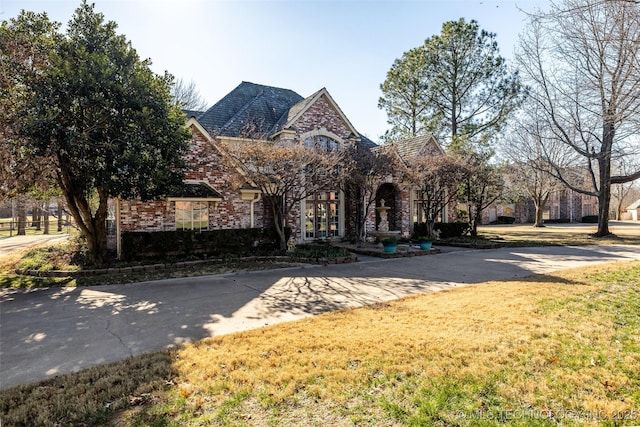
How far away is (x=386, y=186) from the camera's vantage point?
70.2 feet

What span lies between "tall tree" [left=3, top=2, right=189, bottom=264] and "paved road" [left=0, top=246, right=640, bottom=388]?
3.68m

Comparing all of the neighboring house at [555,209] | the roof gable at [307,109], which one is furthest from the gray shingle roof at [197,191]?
the neighboring house at [555,209]

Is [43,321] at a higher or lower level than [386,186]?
lower

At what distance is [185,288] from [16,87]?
26.3ft

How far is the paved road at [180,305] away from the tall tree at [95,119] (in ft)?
12.1

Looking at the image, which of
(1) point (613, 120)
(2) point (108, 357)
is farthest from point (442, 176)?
(2) point (108, 357)

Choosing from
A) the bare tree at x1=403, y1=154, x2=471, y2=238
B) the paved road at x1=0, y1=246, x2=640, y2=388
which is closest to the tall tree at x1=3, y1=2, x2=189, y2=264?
the paved road at x1=0, y1=246, x2=640, y2=388

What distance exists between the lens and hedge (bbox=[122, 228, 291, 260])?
12477mm

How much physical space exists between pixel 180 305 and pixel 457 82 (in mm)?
29357

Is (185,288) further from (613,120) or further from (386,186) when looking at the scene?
(386,186)

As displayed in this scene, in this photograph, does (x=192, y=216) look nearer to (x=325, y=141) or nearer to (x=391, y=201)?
(x=325, y=141)

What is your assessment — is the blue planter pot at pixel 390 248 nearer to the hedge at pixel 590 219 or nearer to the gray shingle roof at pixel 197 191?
the gray shingle roof at pixel 197 191

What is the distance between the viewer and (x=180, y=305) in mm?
7105

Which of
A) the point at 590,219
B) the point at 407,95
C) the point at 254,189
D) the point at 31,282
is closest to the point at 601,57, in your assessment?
the point at 254,189
